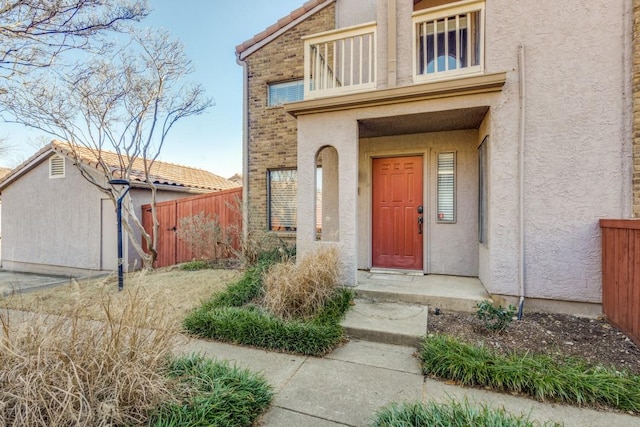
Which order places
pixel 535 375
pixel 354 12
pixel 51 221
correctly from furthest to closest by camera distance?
pixel 51 221 < pixel 354 12 < pixel 535 375

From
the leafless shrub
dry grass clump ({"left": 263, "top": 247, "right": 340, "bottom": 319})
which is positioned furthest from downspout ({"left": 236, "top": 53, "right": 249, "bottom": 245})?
dry grass clump ({"left": 263, "top": 247, "right": 340, "bottom": 319})

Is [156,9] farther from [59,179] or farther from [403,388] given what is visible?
[403,388]

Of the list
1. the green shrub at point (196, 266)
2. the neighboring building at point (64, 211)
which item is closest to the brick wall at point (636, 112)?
the green shrub at point (196, 266)

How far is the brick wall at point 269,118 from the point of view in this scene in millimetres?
7688

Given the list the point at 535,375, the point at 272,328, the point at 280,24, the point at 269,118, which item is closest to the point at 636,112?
the point at 535,375

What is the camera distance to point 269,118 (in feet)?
26.0

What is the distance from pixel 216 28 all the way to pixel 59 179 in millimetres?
7688

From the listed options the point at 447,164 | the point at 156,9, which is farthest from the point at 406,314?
the point at 156,9

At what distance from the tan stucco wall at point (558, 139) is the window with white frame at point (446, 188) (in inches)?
54.4

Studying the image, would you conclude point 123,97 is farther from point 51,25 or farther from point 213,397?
point 213,397

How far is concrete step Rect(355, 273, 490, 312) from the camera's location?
4664 millimetres

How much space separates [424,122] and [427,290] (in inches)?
117

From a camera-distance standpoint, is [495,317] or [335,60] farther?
[335,60]

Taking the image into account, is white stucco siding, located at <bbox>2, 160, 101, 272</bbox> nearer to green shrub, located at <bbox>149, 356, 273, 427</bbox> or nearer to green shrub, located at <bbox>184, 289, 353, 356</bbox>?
green shrub, located at <bbox>184, 289, 353, 356</bbox>
